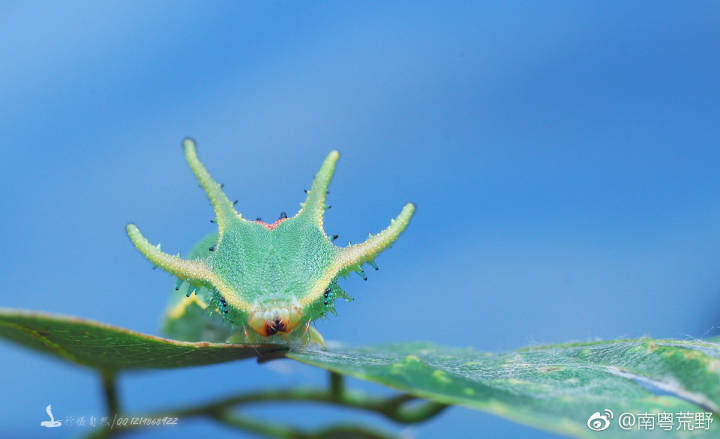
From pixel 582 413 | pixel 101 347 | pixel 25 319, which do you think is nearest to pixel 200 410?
pixel 101 347

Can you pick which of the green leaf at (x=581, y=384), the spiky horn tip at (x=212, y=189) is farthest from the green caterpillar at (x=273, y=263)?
the green leaf at (x=581, y=384)

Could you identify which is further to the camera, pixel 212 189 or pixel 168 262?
pixel 212 189

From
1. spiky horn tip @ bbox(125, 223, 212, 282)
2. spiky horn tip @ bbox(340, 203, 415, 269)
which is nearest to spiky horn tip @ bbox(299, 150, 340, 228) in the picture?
spiky horn tip @ bbox(340, 203, 415, 269)

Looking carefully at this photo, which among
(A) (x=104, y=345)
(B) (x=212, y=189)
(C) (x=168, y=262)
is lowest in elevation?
(A) (x=104, y=345)

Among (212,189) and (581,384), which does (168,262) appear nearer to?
(212,189)

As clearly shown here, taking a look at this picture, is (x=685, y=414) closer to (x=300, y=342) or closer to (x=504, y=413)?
(x=504, y=413)

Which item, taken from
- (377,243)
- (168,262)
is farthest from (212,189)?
(377,243)

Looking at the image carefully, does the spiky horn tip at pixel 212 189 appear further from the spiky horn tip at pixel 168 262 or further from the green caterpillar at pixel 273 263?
the spiky horn tip at pixel 168 262
